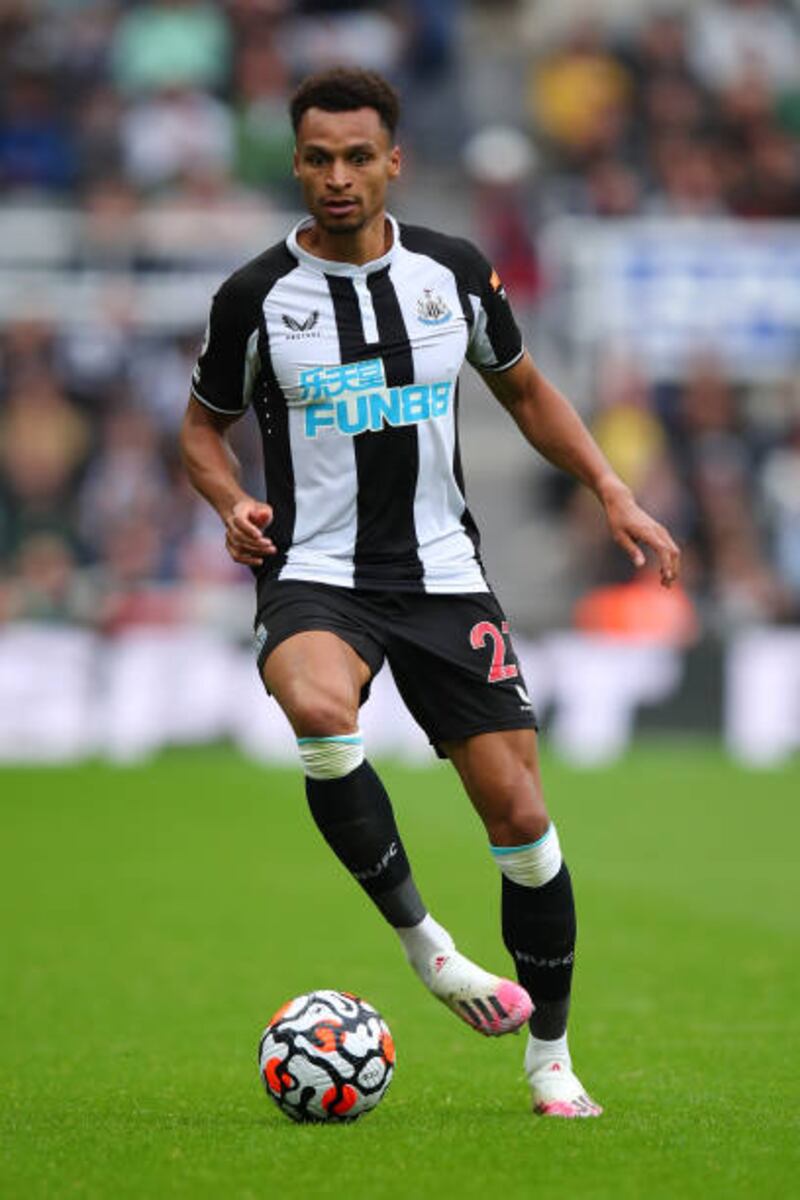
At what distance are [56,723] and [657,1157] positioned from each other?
13089 mm

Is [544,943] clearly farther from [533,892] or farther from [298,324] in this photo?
[298,324]

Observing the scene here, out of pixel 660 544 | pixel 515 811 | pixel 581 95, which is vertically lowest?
pixel 515 811

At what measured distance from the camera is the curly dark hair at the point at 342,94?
6320 mm

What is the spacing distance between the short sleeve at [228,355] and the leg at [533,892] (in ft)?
3.66

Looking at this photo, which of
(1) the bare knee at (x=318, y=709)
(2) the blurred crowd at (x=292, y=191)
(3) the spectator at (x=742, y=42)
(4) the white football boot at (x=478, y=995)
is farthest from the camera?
(3) the spectator at (x=742, y=42)

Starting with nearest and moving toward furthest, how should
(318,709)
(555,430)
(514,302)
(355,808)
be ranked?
(318,709) < (355,808) < (555,430) < (514,302)

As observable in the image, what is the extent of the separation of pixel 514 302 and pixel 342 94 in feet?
49.5

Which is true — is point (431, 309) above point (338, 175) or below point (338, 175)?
below

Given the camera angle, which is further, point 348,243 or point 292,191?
point 292,191

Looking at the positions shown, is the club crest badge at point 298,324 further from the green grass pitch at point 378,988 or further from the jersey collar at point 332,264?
the green grass pitch at point 378,988

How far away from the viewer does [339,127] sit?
20.7 feet

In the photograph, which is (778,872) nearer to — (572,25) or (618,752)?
(618,752)

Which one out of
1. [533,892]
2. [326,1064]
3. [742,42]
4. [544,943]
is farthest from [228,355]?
[742,42]

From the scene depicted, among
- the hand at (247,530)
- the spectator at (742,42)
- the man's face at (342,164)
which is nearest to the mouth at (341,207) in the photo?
the man's face at (342,164)
